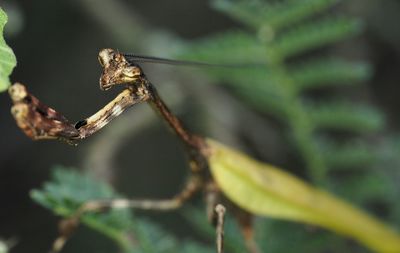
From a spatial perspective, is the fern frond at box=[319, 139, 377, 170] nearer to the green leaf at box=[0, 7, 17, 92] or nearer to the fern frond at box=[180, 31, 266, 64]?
the fern frond at box=[180, 31, 266, 64]

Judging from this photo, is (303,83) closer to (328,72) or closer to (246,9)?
(328,72)

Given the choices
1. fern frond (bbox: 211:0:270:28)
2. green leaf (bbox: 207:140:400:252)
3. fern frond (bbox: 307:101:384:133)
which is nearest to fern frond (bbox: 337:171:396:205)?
fern frond (bbox: 307:101:384:133)

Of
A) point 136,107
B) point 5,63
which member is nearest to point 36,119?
point 5,63

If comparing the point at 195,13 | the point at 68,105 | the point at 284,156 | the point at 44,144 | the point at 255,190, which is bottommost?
the point at 255,190

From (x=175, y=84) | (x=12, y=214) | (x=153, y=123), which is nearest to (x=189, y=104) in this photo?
(x=175, y=84)

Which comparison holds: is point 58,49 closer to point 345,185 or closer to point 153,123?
point 153,123

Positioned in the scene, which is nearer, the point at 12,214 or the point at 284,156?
the point at 12,214
